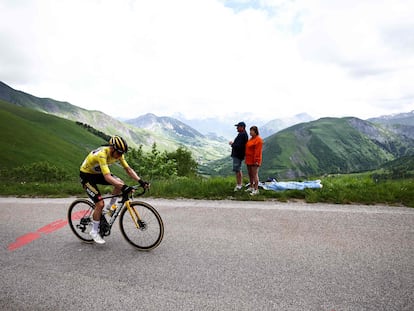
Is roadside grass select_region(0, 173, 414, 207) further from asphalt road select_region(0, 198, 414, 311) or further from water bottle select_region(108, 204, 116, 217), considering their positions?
water bottle select_region(108, 204, 116, 217)

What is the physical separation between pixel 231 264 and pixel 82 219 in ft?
12.9

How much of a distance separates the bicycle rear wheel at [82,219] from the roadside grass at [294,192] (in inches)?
146

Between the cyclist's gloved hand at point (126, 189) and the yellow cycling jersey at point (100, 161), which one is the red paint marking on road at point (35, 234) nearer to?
the yellow cycling jersey at point (100, 161)

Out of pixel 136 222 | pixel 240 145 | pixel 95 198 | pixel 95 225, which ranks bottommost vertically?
pixel 95 225

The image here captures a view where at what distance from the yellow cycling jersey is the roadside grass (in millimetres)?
4158

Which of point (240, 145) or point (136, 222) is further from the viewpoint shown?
point (240, 145)

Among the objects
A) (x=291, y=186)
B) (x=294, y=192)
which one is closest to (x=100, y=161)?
(x=294, y=192)

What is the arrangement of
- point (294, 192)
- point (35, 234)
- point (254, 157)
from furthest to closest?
point (254, 157), point (294, 192), point (35, 234)

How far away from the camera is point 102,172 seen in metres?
5.56

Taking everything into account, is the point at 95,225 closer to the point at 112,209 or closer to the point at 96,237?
the point at 96,237

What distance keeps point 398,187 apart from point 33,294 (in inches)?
394

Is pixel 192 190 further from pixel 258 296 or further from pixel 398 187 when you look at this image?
pixel 398 187

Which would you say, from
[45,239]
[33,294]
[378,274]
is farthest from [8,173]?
[378,274]

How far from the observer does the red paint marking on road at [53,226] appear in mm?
6969
